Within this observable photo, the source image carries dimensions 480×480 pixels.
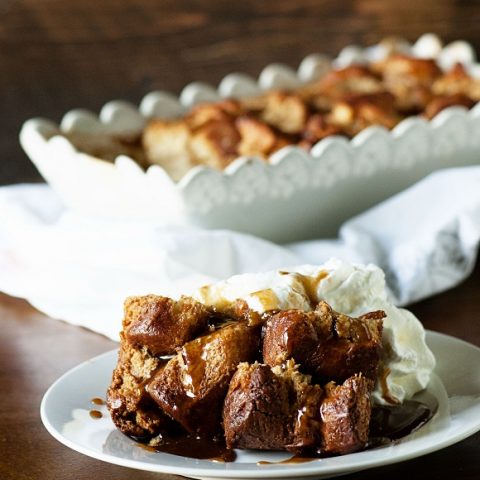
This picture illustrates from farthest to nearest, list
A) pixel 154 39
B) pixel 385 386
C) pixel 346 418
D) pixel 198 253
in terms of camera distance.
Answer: pixel 154 39 → pixel 198 253 → pixel 385 386 → pixel 346 418

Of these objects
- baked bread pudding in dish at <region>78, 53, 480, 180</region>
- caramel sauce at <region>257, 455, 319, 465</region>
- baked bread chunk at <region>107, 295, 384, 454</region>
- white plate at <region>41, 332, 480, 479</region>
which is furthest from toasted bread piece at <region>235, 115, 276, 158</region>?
caramel sauce at <region>257, 455, 319, 465</region>

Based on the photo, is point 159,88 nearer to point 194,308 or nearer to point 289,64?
point 289,64

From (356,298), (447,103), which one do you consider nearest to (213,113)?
(447,103)

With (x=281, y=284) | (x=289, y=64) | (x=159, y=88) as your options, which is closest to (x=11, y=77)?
(x=159, y=88)

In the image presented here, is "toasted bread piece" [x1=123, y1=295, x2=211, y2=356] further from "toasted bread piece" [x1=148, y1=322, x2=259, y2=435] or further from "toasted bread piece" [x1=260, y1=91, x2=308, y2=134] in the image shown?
"toasted bread piece" [x1=260, y1=91, x2=308, y2=134]

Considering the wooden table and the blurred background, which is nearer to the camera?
the wooden table

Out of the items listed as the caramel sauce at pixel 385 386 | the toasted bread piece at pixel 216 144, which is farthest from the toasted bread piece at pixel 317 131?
the caramel sauce at pixel 385 386

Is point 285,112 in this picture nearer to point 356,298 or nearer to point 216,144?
point 216,144
